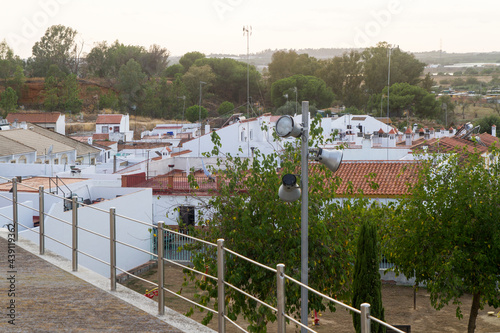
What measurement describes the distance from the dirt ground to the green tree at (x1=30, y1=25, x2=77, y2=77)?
235 ft

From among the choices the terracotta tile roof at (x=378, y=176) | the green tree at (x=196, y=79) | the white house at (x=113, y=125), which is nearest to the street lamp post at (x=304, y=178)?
the terracotta tile roof at (x=378, y=176)

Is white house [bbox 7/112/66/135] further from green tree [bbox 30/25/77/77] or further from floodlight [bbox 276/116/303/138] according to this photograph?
floodlight [bbox 276/116/303/138]

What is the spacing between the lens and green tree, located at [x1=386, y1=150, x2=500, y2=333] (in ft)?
40.1

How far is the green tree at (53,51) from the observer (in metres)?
85.4

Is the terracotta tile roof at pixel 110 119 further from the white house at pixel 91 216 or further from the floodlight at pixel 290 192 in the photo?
the floodlight at pixel 290 192

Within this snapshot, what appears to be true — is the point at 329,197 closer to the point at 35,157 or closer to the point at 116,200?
the point at 116,200

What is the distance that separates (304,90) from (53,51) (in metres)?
36.8

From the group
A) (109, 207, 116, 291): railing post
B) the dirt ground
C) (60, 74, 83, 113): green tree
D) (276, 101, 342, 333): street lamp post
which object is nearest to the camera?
(109, 207, 116, 291): railing post

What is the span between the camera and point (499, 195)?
40.7 ft

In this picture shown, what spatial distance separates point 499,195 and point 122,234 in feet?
37.4

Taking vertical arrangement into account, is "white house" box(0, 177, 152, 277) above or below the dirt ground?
above

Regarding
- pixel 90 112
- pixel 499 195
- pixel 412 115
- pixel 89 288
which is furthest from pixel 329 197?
pixel 90 112

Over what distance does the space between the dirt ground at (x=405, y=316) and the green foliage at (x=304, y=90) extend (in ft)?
177

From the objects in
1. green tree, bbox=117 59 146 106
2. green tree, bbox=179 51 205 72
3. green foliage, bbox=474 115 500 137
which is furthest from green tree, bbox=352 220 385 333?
green tree, bbox=179 51 205 72
